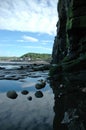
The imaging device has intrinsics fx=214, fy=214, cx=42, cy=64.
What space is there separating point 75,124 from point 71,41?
29.9 m

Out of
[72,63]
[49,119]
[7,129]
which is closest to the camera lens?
[7,129]

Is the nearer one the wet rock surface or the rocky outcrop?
the rocky outcrop

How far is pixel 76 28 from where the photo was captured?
125 feet

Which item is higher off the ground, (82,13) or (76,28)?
(82,13)

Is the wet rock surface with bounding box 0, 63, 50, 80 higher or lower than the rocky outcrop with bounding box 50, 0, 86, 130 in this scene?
lower

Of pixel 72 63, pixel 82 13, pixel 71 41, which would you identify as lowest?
pixel 72 63

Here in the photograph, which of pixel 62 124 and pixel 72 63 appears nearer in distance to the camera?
pixel 62 124

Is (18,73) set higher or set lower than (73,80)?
lower

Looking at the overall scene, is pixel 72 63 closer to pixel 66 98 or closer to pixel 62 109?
pixel 66 98

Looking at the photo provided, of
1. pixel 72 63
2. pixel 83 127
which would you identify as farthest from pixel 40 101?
pixel 72 63

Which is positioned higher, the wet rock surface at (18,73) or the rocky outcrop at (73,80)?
the rocky outcrop at (73,80)

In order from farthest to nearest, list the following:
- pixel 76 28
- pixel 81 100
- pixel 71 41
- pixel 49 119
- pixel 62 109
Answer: pixel 71 41 < pixel 76 28 < pixel 81 100 < pixel 62 109 < pixel 49 119

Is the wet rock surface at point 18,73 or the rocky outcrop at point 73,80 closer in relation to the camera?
the rocky outcrop at point 73,80

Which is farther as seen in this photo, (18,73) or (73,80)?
(18,73)
